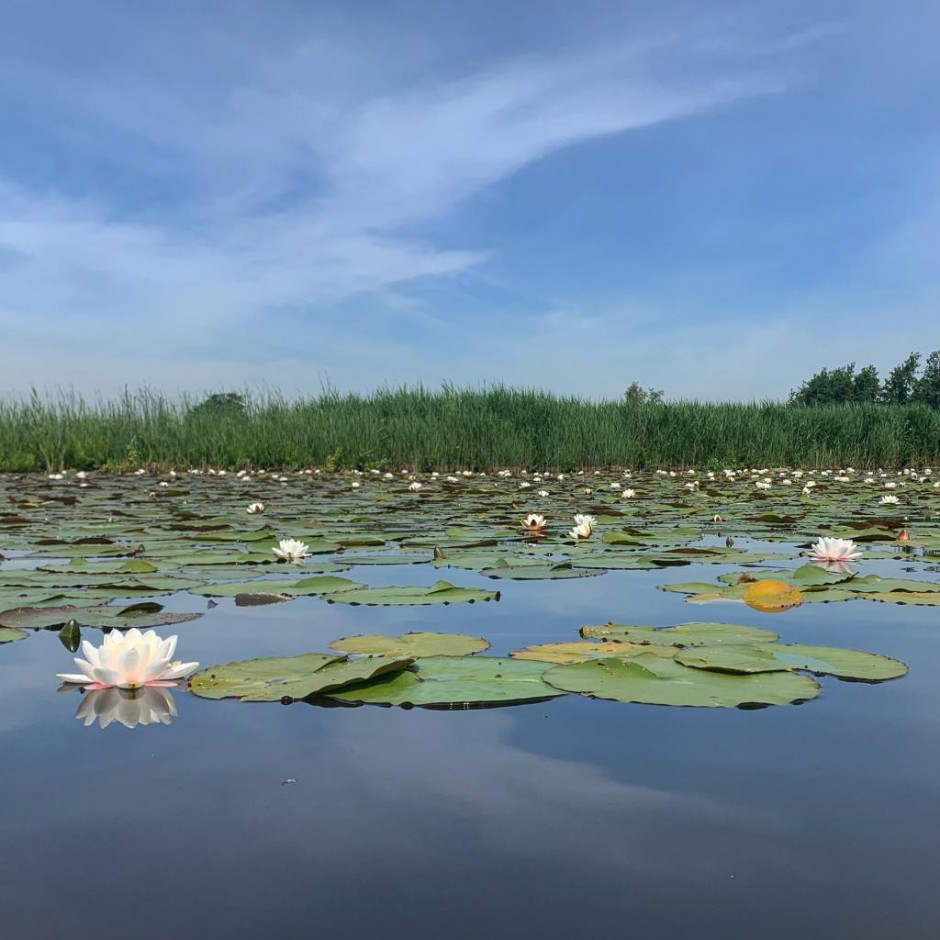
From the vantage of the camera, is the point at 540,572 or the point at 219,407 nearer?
the point at 540,572

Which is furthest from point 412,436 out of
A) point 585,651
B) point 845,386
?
point 845,386

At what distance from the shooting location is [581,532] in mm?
3881

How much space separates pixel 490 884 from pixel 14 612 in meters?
1.79

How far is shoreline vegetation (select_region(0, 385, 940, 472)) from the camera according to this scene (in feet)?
38.5

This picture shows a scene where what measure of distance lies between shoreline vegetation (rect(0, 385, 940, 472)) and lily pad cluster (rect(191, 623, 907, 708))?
975cm

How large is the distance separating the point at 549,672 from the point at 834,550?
1.95 metres

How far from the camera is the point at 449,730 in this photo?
1319 mm

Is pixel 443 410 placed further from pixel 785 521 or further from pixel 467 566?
pixel 467 566

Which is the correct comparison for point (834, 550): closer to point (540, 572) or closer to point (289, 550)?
point (540, 572)

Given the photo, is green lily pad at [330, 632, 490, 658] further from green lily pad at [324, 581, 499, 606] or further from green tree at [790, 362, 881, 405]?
A: green tree at [790, 362, 881, 405]

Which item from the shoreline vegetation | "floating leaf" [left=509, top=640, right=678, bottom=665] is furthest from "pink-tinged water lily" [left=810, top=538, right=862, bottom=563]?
the shoreline vegetation

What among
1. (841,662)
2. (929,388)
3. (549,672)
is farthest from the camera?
(929,388)

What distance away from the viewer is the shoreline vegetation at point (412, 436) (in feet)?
38.5

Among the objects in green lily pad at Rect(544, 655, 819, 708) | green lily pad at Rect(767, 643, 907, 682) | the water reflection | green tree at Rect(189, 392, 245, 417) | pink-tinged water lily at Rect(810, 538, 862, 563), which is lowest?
the water reflection
